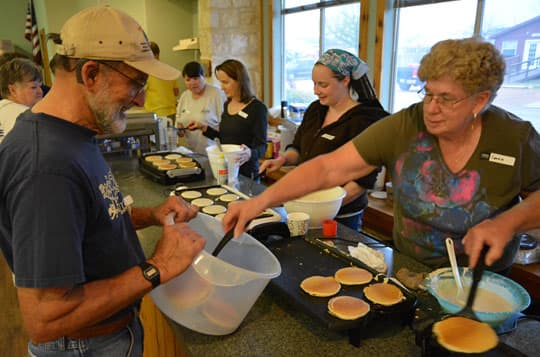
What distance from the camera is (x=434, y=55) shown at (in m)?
1.23

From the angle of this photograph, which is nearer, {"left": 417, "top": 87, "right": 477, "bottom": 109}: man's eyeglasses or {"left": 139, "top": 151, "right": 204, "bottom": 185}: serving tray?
{"left": 417, "top": 87, "right": 477, "bottom": 109}: man's eyeglasses

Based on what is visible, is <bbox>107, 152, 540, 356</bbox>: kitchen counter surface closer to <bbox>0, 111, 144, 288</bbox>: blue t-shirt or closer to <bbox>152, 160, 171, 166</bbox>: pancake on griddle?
<bbox>0, 111, 144, 288</bbox>: blue t-shirt

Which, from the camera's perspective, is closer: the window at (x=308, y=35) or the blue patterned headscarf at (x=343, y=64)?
the blue patterned headscarf at (x=343, y=64)

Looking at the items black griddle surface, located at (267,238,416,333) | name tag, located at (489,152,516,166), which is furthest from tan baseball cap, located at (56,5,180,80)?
name tag, located at (489,152,516,166)

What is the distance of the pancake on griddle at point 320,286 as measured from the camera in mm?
1091

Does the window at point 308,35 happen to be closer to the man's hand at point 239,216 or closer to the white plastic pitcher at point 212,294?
the man's hand at point 239,216

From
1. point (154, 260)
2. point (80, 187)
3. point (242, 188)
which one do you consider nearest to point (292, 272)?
point (154, 260)

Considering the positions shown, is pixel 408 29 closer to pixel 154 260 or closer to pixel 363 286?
pixel 363 286

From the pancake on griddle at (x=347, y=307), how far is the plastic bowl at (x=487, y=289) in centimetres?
19

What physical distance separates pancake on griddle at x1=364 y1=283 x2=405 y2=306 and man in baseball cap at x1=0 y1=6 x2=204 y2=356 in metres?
0.47

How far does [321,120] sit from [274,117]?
253cm

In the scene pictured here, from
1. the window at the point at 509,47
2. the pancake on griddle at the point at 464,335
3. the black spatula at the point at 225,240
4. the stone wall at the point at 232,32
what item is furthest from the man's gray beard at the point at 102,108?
the stone wall at the point at 232,32

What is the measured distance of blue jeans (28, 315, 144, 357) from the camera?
3.35 ft

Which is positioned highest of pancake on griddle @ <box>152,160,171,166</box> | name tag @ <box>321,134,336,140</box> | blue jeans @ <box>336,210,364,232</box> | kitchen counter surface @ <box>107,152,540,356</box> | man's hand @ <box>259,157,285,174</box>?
name tag @ <box>321,134,336,140</box>
